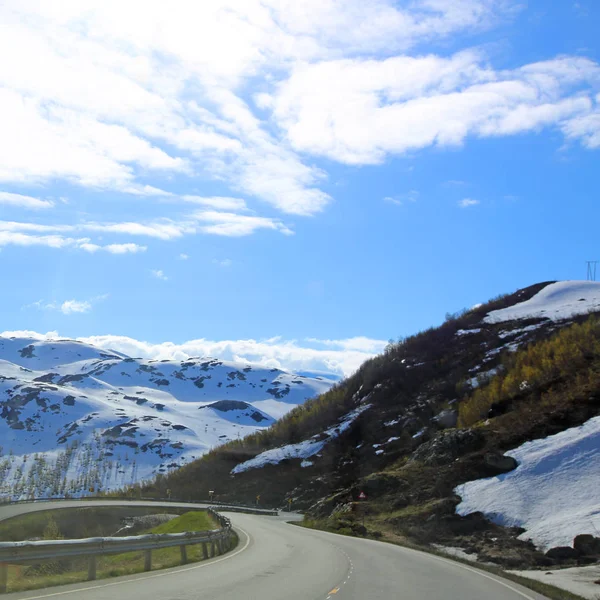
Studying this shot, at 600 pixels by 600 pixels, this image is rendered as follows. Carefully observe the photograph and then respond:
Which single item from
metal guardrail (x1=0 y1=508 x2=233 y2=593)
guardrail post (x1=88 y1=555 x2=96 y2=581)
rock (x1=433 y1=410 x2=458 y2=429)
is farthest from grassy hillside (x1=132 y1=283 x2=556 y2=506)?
guardrail post (x1=88 y1=555 x2=96 y2=581)

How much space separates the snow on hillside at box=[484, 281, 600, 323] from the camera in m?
127

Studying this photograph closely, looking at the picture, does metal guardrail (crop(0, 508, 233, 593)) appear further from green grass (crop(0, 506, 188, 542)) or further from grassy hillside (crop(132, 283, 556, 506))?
grassy hillside (crop(132, 283, 556, 506))

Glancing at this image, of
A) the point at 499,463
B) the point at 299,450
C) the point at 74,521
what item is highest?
the point at 299,450

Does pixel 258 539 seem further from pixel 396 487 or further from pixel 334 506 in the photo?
pixel 334 506

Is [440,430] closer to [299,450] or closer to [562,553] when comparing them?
[299,450]

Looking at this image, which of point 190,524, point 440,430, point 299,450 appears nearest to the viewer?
point 190,524

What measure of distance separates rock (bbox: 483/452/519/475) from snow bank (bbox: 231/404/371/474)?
60946 mm

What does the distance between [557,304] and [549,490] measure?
110 m

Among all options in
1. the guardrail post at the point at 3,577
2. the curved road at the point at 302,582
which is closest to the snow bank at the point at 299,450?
the curved road at the point at 302,582

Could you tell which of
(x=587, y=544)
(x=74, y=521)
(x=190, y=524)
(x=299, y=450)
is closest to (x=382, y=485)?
(x=190, y=524)

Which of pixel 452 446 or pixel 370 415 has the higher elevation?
pixel 370 415

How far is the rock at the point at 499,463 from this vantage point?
4547 cm

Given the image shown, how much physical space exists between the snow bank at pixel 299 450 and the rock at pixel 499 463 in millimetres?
60946

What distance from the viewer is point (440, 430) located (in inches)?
3081
